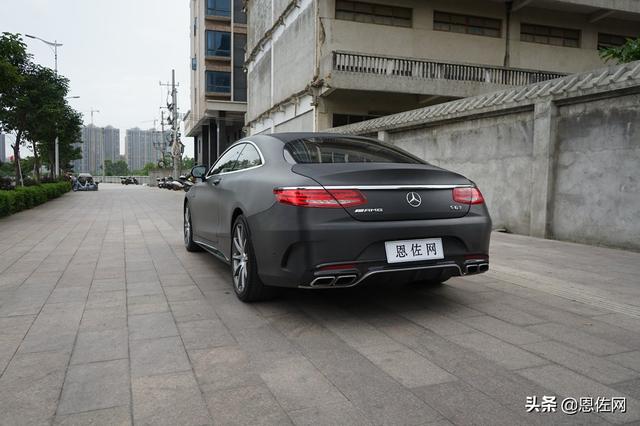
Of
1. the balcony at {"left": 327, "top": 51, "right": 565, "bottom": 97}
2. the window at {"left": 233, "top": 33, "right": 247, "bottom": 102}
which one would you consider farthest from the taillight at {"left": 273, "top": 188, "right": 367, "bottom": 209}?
the window at {"left": 233, "top": 33, "right": 247, "bottom": 102}

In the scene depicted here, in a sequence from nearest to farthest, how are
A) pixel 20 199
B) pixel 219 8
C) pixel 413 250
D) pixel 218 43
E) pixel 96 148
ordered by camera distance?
pixel 413 250, pixel 20 199, pixel 219 8, pixel 218 43, pixel 96 148

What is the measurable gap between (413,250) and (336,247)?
0.60 meters

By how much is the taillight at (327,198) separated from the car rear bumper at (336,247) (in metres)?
0.04

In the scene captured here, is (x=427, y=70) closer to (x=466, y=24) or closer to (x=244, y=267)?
(x=466, y=24)

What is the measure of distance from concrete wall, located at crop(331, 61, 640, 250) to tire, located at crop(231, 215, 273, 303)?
5417mm

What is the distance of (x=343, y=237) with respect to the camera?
346 centimetres

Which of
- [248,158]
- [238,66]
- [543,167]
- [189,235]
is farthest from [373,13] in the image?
[238,66]

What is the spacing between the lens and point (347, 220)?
11.5 feet

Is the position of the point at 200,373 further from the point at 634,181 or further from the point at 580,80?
the point at 580,80

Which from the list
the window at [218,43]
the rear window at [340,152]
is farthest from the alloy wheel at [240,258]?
the window at [218,43]

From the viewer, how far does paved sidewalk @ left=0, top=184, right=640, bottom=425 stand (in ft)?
7.82

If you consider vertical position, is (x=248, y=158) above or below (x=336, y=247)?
above

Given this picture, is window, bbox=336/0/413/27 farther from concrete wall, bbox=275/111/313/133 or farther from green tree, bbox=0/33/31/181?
green tree, bbox=0/33/31/181

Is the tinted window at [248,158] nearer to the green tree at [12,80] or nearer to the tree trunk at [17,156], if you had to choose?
the green tree at [12,80]
